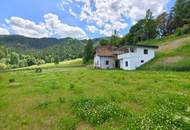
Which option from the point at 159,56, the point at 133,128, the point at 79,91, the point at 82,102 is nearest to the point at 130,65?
the point at 159,56

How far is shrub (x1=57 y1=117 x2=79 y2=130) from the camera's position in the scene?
1437 cm

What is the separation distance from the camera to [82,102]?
18594 millimetres

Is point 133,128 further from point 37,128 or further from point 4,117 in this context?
point 4,117

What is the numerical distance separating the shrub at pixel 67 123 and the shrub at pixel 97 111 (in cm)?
61

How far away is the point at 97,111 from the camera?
1588 centimetres

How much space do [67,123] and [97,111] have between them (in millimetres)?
1934

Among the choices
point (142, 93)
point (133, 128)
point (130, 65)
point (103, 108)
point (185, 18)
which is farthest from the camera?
point (185, 18)

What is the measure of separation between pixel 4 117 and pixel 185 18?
358ft

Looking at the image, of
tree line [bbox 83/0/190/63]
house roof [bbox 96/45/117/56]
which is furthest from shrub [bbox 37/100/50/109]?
tree line [bbox 83/0/190/63]

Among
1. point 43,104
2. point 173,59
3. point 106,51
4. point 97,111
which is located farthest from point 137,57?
point 97,111

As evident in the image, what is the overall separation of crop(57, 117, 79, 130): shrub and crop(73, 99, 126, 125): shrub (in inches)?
24.2

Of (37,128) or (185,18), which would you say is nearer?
(37,128)

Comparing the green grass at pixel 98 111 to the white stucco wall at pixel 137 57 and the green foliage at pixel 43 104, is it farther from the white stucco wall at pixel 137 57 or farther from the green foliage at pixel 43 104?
the white stucco wall at pixel 137 57

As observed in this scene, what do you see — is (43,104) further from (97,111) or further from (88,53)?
(88,53)
